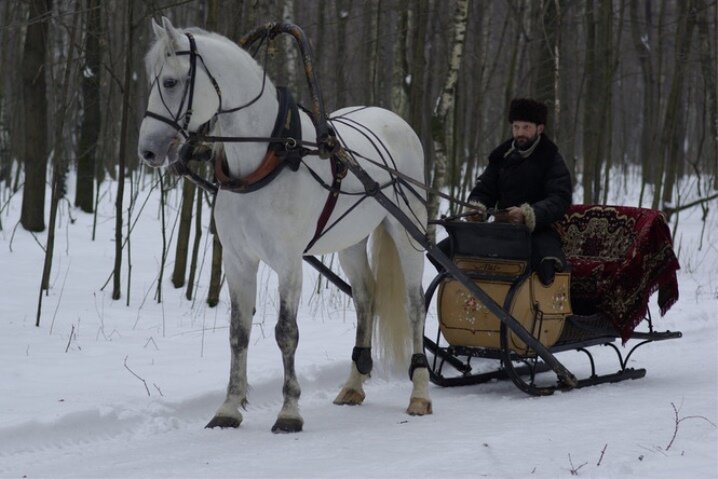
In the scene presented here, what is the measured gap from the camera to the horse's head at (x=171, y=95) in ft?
14.4

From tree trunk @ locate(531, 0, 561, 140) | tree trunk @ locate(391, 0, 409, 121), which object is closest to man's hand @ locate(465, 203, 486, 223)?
tree trunk @ locate(531, 0, 561, 140)

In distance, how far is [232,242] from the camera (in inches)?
200

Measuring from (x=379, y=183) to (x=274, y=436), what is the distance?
5.96ft

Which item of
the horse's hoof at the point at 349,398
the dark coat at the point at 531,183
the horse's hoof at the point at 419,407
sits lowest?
the horse's hoof at the point at 349,398

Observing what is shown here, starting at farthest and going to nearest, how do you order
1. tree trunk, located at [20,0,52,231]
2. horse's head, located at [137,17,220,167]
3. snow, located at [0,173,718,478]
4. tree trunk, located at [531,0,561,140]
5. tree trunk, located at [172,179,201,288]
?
1. tree trunk, located at [20,0,52,231]
2. tree trunk, located at [531,0,561,140]
3. tree trunk, located at [172,179,201,288]
4. horse's head, located at [137,17,220,167]
5. snow, located at [0,173,718,478]

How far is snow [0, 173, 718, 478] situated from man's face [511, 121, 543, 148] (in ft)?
5.90

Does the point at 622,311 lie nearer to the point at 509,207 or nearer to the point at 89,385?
the point at 509,207

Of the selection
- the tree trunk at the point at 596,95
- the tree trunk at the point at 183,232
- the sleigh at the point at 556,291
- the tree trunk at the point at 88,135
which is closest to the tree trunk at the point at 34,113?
the tree trunk at the point at 88,135

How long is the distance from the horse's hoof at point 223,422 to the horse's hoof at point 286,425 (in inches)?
9.8

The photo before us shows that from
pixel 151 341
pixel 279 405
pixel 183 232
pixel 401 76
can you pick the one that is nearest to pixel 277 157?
pixel 279 405

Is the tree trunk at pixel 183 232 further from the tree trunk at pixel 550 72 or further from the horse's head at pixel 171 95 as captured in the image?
the tree trunk at pixel 550 72

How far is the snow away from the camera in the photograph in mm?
4230

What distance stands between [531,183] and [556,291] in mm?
807

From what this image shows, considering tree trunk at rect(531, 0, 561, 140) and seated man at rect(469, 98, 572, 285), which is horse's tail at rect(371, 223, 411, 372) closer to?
seated man at rect(469, 98, 572, 285)
